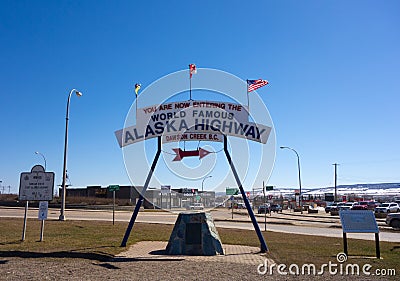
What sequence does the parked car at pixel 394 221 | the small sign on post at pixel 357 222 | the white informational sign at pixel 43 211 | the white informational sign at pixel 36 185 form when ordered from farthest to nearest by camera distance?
the parked car at pixel 394 221, the white informational sign at pixel 43 211, the white informational sign at pixel 36 185, the small sign on post at pixel 357 222

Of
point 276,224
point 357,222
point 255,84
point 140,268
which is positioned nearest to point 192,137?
point 255,84

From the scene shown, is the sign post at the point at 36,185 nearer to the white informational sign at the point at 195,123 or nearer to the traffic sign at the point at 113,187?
the white informational sign at the point at 195,123

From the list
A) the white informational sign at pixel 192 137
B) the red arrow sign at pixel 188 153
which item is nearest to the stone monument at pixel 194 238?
the red arrow sign at pixel 188 153

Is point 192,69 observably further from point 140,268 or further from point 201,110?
point 140,268

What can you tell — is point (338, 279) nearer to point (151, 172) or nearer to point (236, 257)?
point (236, 257)

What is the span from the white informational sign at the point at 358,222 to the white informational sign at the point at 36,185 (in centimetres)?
1084

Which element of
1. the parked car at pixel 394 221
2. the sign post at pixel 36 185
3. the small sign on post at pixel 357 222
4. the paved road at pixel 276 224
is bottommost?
Answer: the paved road at pixel 276 224

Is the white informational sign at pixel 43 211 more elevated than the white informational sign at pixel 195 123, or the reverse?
the white informational sign at pixel 195 123

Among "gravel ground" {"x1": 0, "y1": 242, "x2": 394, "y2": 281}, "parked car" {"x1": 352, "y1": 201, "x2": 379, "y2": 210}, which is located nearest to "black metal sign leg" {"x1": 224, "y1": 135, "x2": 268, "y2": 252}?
"gravel ground" {"x1": 0, "y1": 242, "x2": 394, "y2": 281}

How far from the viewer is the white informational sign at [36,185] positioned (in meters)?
15.3

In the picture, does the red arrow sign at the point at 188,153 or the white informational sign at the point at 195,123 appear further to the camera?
the red arrow sign at the point at 188,153

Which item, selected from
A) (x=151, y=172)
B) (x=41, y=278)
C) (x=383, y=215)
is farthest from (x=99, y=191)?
(x=41, y=278)

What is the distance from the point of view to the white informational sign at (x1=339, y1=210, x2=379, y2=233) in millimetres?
12539

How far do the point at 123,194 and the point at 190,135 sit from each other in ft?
210
